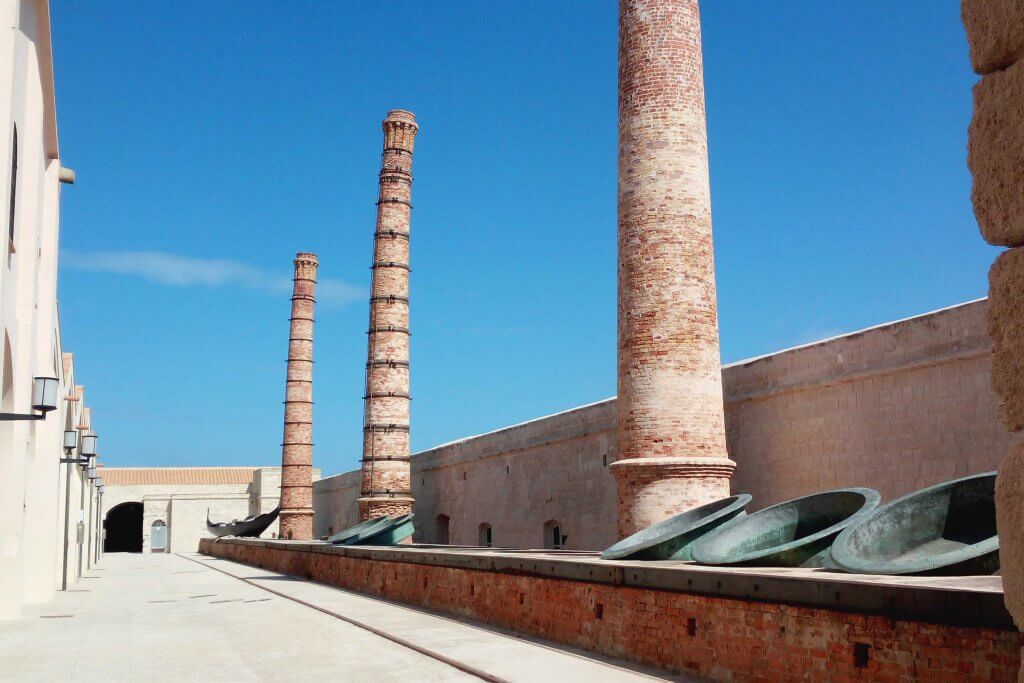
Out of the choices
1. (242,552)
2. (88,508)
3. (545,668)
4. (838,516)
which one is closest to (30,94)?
(545,668)

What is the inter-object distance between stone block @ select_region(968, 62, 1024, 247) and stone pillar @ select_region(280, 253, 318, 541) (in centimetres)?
2964

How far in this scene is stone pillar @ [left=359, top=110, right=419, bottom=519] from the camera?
23547 mm

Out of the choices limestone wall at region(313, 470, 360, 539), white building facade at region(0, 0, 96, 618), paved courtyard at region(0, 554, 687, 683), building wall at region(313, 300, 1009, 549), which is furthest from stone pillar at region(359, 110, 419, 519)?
paved courtyard at region(0, 554, 687, 683)

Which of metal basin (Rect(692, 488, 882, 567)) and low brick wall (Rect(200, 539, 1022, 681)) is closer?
low brick wall (Rect(200, 539, 1022, 681))

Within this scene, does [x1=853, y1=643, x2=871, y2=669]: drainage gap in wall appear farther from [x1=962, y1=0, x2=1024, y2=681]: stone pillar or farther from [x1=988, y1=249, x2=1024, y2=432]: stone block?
[x1=988, y1=249, x2=1024, y2=432]: stone block

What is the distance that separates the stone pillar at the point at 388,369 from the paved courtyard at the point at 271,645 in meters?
8.88

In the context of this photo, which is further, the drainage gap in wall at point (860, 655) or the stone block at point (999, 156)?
the drainage gap in wall at point (860, 655)

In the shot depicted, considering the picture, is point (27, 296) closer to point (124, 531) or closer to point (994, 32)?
point (994, 32)

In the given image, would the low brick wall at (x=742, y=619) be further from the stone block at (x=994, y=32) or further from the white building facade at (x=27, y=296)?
the white building facade at (x=27, y=296)

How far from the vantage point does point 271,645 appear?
8961mm

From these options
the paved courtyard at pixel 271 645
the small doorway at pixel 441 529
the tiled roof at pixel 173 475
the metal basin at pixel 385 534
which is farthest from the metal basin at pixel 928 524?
the tiled roof at pixel 173 475

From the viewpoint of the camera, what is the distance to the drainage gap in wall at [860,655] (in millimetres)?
5141

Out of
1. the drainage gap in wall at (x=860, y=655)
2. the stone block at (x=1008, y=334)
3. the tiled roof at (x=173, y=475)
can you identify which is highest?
the tiled roof at (x=173, y=475)

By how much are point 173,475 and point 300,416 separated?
17.5 meters
